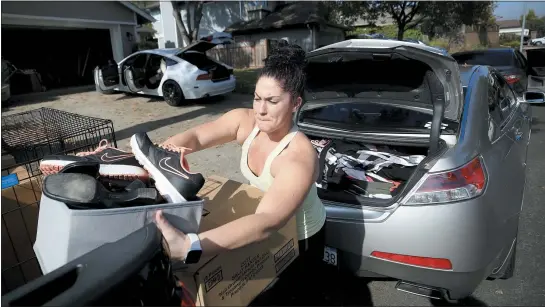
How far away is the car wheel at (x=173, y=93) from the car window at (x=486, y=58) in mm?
7142

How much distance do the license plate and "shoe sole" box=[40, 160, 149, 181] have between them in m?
1.37

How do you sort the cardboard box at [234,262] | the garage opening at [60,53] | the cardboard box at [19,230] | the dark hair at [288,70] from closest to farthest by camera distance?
the cardboard box at [234,262]
the dark hair at [288,70]
the cardboard box at [19,230]
the garage opening at [60,53]

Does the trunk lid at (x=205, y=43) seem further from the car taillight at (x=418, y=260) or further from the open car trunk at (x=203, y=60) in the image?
the car taillight at (x=418, y=260)

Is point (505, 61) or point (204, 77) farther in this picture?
point (204, 77)

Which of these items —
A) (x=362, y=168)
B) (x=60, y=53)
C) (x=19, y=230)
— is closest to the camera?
(x=19, y=230)

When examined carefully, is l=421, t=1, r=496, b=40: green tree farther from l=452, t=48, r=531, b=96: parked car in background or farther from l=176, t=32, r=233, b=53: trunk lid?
l=176, t=32, r=233, b=53: trunk lid

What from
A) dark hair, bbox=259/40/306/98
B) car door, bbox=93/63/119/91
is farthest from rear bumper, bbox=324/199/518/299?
car door, bbox=93/63/119/91

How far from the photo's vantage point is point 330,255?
227 cm

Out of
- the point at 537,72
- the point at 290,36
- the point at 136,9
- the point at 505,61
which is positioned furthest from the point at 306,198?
the point at 290,36

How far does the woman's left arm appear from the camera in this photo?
1.14m

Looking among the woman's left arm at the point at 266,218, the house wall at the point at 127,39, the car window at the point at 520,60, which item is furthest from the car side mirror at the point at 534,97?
the house wall at the point at 127,39

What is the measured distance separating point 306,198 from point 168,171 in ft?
2.32

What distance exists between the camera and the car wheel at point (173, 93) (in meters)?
9.79

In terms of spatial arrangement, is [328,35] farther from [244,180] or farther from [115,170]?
[115,170]
